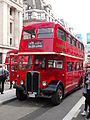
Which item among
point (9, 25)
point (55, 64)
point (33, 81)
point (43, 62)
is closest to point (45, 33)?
point (43, 62)

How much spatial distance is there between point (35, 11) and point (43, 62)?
181 ft

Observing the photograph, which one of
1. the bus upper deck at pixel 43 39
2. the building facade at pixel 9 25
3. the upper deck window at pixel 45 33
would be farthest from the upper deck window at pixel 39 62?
the building facade at pixel 9 25

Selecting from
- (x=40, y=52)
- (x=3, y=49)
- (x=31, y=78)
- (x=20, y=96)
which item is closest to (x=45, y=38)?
(x=40, y=52)

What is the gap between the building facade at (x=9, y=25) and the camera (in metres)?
40.9

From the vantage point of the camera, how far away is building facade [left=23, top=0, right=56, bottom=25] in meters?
61.8

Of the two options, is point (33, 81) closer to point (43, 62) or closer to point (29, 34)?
point (43, 62)

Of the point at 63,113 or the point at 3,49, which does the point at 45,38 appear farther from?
the point at 3,49

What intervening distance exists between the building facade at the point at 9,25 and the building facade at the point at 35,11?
44.3 feet

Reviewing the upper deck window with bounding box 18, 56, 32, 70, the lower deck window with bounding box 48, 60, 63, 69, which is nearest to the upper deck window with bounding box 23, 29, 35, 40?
the upper deck window with bounding box 18, 56, 32, 70

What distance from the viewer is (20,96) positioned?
9.73m

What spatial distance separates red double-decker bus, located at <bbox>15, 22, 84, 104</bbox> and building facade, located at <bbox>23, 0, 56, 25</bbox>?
52.3 metres

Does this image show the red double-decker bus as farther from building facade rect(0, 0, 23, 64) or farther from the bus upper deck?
building facade rect(0, 0, 23, 64)

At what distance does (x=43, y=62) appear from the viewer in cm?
961

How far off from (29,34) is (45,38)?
996 millimetres
